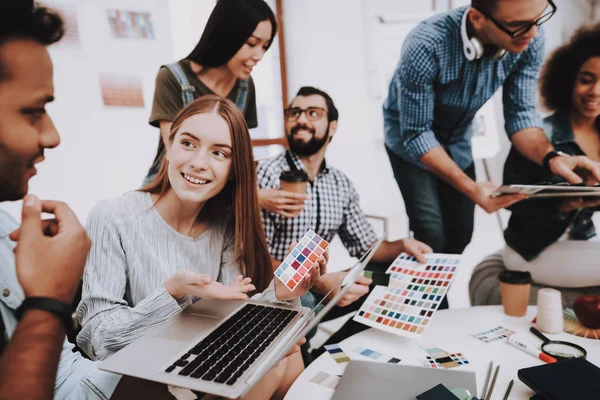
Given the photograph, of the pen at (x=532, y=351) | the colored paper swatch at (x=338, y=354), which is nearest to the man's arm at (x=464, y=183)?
the pen at (x=532, y=351)

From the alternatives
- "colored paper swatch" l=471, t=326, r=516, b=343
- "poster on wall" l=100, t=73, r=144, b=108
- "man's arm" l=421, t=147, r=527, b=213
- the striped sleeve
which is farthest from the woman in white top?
"man's arm" l=421, t=147, r=527, b=213

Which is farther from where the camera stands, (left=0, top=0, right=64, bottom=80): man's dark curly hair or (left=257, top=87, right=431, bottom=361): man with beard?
(left=257, top=87, right=431, bottom=361): man with beard

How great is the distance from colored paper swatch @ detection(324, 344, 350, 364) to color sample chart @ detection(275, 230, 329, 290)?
7.6 inches

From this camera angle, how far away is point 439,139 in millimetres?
1579

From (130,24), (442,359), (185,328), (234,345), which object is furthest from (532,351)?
(130,24)

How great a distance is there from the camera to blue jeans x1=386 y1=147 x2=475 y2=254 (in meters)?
1.61

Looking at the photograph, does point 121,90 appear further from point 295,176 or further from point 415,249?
point 415,249

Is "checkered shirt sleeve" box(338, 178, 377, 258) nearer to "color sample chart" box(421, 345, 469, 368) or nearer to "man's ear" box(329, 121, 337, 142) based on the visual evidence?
"man's ear" box(329, 121, 337, 142)

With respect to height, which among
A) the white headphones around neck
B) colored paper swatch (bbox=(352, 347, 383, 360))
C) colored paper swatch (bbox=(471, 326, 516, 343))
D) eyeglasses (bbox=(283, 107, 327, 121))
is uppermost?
the white headphones around neck

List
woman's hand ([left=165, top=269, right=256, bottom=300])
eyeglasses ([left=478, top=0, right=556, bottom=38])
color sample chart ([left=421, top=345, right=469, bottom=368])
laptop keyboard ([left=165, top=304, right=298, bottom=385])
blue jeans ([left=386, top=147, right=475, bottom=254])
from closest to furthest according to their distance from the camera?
laptop keyboard ([left=165, top=304, right=298, bottom=385])
woman's hand ([left=165, top=269, right=256, bottom=300])
color sample chart ([left=421, top=345, right=469, bottom=368])
eyeglasses ([left=478, top=0, right=556, bottom=38])
blue jeans ([left=386, top=147, right=475, bottom=254])

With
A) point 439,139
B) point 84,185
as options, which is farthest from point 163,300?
point 439,139

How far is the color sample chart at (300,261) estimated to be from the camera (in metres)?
0.92

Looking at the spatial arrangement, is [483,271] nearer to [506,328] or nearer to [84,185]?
[506,328]

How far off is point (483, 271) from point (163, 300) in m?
1.41
